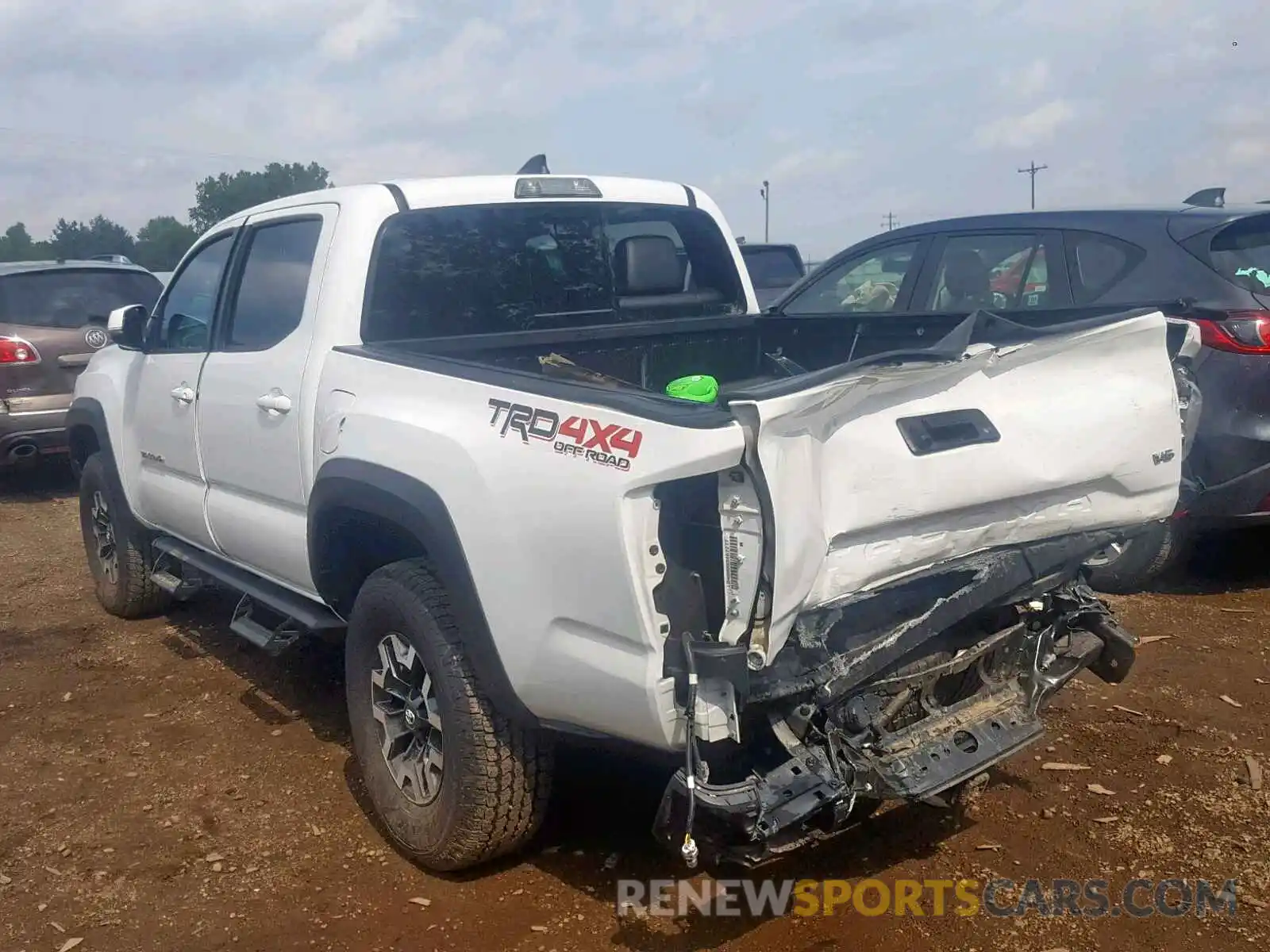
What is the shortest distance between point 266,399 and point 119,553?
7.64 ft

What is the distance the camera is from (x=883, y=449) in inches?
108

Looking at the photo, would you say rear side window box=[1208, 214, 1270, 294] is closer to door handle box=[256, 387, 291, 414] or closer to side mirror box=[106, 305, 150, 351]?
door handle box=[256, 387, 291, 414]

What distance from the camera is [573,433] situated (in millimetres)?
2715

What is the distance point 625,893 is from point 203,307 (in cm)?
304

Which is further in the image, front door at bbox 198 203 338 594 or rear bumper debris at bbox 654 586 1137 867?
front door at bbox 198 203 338 594

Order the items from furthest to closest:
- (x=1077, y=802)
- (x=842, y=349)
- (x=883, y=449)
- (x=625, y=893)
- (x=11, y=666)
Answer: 1. (x=11, y=666)
2. (x=842, y=349)
3. (x=1077, y=802)
4. (x=625, y=893)
5. (x=883, y=449)

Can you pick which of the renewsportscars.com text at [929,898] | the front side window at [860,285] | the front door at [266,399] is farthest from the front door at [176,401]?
the front side window at [860,285]

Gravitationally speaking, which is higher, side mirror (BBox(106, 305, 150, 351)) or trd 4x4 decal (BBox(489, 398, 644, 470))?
side mirror (BBox(106, 305, 150, 351))

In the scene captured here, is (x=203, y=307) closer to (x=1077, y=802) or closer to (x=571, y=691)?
(x=571, y=691)

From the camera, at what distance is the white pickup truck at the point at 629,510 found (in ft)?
8.48

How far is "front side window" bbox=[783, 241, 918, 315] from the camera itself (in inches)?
264

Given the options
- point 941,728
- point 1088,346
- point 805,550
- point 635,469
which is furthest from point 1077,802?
point 635,469

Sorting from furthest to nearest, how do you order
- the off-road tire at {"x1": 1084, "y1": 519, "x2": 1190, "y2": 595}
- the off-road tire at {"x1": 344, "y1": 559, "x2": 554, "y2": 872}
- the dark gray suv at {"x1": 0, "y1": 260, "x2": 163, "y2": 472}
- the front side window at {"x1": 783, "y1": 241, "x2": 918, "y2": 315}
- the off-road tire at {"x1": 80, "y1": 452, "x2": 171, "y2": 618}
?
the dark gray suv at {"x1": 0, "y1": 260, "x2": 163, "y2": 472}, the front side window at {"x1": 783, "y1": 241, "x2": 918, "y2": 315}, the off-road tire at {"x1": 80, "y1": 452, "x2": 171, "y2": 618}, the off-road tire at {"x1": 1084, "y1": 519, "x2": 1190, "y2": 595}, the off-road tire at {"x1": 344, "y1": 559, "x2": 554, "y2": 872}

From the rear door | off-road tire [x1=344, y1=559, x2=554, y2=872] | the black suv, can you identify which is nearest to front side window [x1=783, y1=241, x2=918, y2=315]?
the black suv
